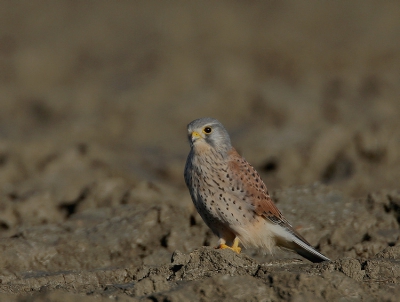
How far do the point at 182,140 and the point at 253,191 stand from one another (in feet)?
22.4

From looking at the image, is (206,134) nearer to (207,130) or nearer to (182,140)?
(207,130)

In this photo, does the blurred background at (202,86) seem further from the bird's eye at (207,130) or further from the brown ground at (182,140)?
the bird's eye at (207,130)

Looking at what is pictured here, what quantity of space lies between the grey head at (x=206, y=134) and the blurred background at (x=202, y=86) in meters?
2.83

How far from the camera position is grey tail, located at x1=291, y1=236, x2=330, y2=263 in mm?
5990

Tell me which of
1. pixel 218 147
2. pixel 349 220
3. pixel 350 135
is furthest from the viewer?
pixel 350 135

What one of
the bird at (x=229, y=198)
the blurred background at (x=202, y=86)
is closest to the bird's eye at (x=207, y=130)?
the bird at (x=229, y=198)

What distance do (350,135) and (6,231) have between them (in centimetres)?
483

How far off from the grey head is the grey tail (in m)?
0.94

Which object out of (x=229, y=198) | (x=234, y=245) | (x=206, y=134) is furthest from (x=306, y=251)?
(x=206, y=134)

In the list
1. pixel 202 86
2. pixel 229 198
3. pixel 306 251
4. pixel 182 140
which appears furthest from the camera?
pixel 202 86

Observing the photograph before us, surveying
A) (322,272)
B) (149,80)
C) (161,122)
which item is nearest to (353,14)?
(149,80)

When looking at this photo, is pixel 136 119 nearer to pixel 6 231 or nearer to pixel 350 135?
pixel 350 135

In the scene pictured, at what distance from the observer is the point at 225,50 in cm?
1820

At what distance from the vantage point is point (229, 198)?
236 inches
